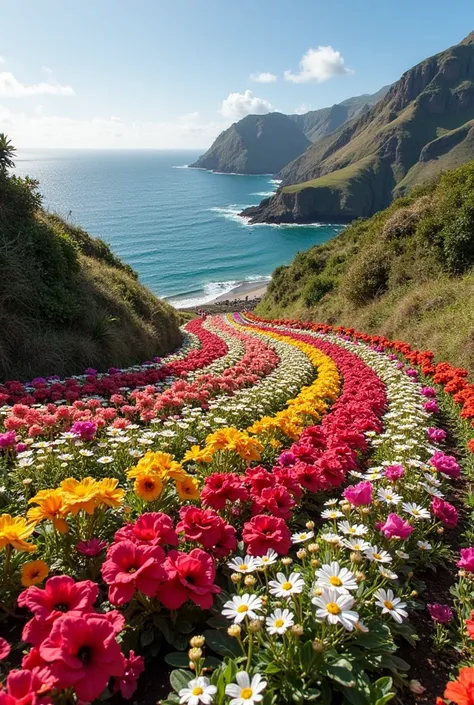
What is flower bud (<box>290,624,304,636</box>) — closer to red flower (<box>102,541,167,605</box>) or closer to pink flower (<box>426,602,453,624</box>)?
red flower (<box>102,541,167,605</box>)

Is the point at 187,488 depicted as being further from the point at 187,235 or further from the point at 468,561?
the point at 187,235

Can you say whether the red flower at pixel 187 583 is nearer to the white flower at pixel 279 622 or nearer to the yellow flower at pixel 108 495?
the white flower at pixel 279 622

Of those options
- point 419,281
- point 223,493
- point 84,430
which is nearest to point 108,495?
point 223,493

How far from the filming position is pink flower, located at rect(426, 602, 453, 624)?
7.38 feet

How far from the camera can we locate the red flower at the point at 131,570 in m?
1.75

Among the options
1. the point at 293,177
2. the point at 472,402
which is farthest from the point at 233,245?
Answer: the point at 293,177

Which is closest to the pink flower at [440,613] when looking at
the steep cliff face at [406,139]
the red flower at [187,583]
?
the red flower at [187,583]

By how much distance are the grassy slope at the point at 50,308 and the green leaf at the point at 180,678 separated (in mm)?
6990

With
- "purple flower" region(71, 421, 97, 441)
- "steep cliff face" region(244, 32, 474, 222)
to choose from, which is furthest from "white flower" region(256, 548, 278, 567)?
"steep cliff face" region(244, 32, 474, 222)

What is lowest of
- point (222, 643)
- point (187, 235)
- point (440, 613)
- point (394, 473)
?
point (440, 613)

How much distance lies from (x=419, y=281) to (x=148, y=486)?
16166mm

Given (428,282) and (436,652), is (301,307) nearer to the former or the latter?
(428,282)

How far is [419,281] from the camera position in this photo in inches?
635

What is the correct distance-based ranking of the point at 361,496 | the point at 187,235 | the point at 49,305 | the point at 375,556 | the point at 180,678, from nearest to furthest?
1. the point at 180,678
2. the point at 375,556
3. the point at 361,496
4. the point at 49,305
5. the point at 187,235
